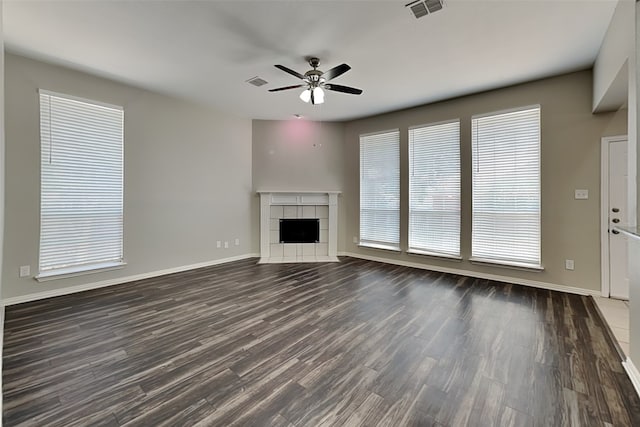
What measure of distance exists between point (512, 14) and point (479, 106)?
2085mm

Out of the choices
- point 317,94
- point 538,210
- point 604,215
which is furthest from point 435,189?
point 317,94

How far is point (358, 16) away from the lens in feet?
8.51

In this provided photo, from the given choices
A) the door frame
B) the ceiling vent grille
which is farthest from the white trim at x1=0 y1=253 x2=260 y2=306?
the door frame

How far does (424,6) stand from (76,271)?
17.0 ft

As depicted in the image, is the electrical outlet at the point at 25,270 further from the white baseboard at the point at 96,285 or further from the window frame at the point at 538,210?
the window frame at the point at 538,210

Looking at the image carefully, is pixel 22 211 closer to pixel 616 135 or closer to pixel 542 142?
pixel 542 142

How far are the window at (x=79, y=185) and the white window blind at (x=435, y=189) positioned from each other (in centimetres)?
500

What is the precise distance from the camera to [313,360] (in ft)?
7.25

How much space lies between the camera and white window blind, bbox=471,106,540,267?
13.3 ft

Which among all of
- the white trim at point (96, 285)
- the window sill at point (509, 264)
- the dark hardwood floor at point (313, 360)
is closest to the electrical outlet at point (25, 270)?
A: the white trim at point (96, 285)

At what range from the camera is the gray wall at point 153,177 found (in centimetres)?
333

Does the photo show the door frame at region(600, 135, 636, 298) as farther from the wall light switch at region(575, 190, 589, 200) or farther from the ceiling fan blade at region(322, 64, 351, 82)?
the ceiling fan blade at region(322, 64, 351, 82)

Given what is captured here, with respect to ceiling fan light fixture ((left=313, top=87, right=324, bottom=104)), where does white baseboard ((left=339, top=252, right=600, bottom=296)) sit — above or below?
below

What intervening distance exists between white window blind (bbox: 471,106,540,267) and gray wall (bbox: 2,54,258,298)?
4465mm
